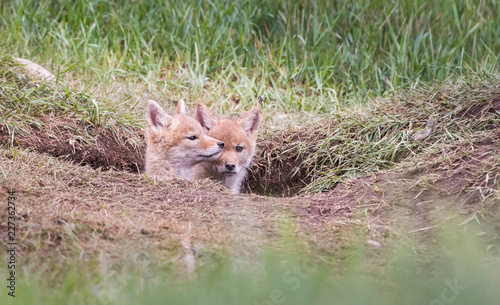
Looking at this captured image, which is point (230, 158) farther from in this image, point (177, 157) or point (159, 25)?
point (159, 25)

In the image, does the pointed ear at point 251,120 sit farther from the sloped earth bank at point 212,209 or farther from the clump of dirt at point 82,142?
the sloped earth bank at point 212,209

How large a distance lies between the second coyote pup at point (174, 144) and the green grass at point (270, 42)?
1.72 meters

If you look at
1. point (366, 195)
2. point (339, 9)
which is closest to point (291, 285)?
point (366, 195)

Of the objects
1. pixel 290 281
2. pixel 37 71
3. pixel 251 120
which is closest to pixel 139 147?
pixel 251 120

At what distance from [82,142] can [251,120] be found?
1.68 meters

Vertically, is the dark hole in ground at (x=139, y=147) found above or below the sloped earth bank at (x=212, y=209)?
below

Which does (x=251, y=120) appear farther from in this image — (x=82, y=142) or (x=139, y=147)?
(x=82, y=142)

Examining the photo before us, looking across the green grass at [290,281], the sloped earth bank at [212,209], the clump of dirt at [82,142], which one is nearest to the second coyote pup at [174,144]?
the clump of dirt at [82,142]

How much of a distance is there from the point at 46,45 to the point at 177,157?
9.44 feet

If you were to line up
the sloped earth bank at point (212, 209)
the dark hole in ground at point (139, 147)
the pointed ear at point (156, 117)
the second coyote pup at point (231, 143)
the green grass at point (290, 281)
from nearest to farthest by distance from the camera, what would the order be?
1. the green grass at point (290, 281)
2. the sloped earth bank at point (212, 209)
3. the dark hole in ground at point (139, 147)
4. the pointed ear at point (156, 117)
5. the second coyote pup at point (231, 143)

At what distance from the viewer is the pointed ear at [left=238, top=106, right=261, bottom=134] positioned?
236 inches

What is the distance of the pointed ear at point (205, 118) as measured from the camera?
5.92 m

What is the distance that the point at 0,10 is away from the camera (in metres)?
8.17

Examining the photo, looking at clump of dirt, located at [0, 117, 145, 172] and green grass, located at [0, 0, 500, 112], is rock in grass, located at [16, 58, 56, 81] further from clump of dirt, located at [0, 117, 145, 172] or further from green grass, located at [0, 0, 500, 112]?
green grass, located at [0, 0, 500, 112]
